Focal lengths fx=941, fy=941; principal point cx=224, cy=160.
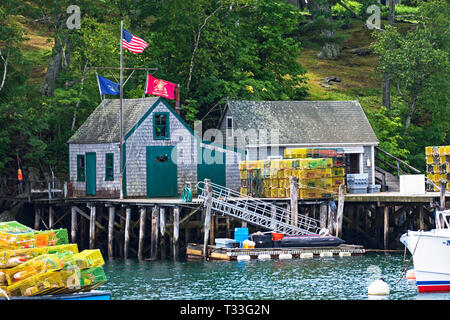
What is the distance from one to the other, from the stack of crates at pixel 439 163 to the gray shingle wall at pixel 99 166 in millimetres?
16273

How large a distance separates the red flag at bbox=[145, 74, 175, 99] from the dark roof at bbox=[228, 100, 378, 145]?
15.0 feet

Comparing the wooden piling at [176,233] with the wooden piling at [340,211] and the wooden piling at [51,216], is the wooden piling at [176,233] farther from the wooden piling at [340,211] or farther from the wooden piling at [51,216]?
the wooden piling at [51,216]

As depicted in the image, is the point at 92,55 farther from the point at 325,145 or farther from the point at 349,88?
the point at 349,88

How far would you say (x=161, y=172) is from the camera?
50.3 m

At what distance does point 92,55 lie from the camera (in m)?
57.4

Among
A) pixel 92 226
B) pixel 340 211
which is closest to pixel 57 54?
pixel 92 226

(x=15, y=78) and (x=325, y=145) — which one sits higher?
(x=15, y=78)

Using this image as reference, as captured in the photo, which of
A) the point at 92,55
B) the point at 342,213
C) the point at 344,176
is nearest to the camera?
the point at 342,213

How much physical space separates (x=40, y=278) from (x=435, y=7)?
49.3 meters

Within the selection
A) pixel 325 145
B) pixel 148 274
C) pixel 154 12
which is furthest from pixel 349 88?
pixel 148 274

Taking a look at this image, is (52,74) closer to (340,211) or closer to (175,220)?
(175,220)

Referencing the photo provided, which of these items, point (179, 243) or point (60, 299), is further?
point (179, 243)
